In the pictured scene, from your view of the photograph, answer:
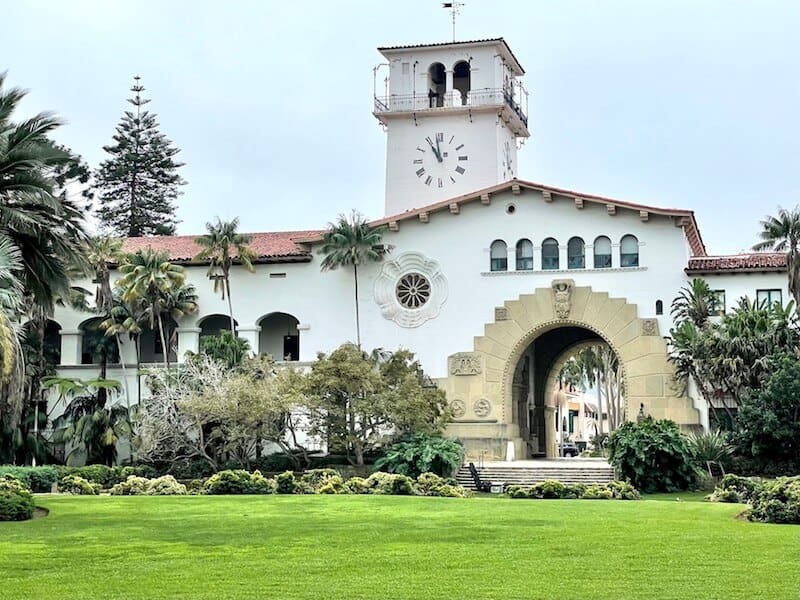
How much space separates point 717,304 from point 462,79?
68.7ft

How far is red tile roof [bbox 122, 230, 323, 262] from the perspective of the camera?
52.3m

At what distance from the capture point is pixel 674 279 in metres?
47.6

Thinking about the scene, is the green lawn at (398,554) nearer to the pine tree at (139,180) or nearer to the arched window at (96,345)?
the arched window at (96,345)

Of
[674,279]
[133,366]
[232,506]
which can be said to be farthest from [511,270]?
[232,506]

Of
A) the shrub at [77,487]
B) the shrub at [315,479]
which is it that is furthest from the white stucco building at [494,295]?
the shrub at [77,487]

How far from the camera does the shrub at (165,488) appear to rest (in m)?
37.4

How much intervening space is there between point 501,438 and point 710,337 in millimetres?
9608

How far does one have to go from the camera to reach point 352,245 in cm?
5022

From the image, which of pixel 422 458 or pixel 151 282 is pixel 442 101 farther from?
pixel 422 458

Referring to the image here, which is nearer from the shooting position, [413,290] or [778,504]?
[778,504]

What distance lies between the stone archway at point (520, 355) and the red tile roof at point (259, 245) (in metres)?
8.64

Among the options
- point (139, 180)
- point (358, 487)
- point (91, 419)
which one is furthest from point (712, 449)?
point (139, 180)

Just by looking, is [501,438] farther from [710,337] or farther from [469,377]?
[710,337]

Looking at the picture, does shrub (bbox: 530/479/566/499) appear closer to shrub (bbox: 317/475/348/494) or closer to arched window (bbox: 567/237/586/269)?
shrub (bbox: 317/475/348/494)
